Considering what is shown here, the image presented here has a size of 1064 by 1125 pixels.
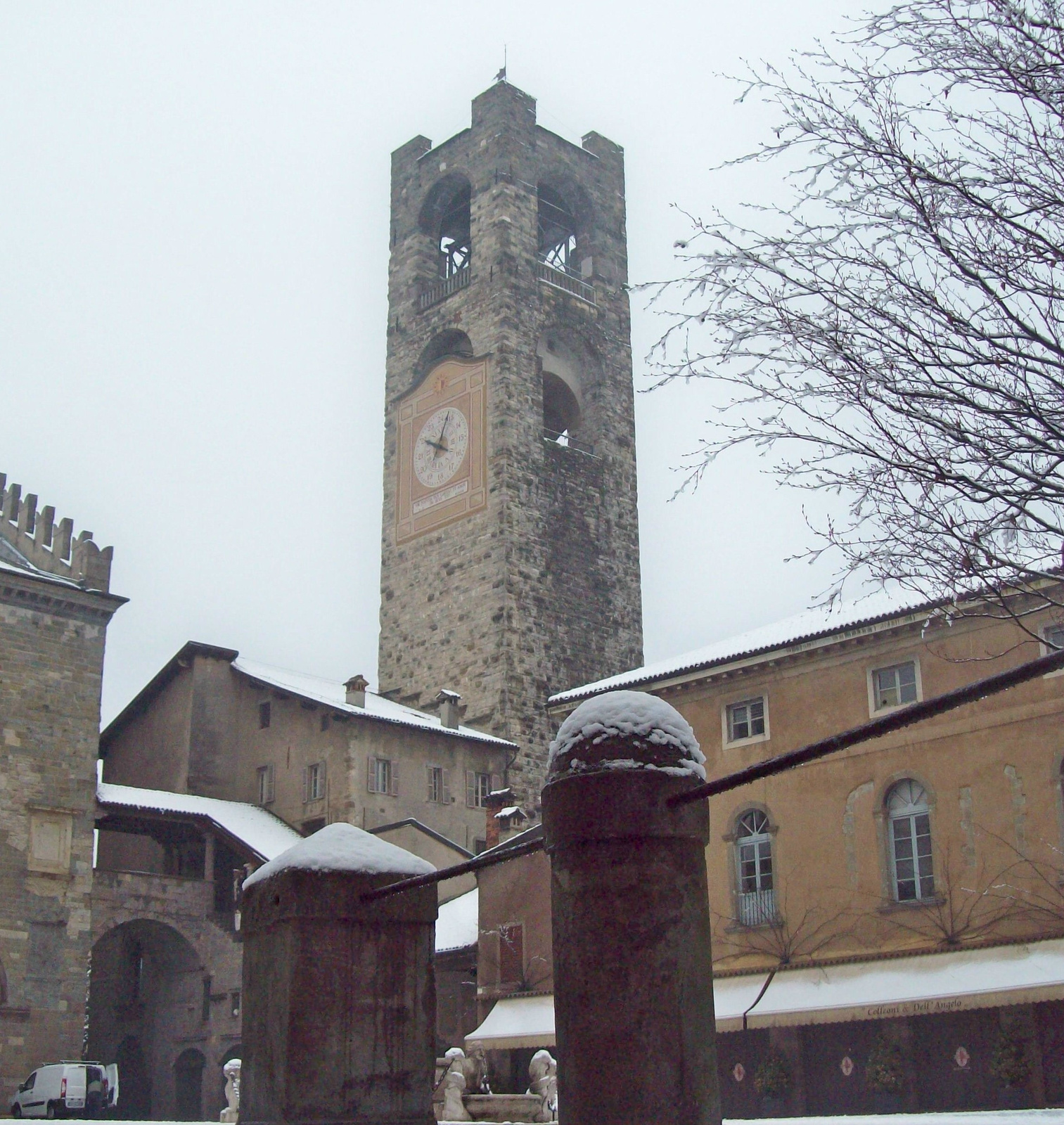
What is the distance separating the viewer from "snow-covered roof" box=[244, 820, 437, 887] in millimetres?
4844

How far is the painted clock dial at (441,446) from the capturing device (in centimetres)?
4359

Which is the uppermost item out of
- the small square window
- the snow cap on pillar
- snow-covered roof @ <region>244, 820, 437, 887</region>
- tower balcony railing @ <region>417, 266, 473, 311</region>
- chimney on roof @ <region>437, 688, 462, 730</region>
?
tower balcony railing @ <region>417, 266, 473, 311</region>

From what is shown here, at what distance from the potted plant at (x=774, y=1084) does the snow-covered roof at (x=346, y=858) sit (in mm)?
17931

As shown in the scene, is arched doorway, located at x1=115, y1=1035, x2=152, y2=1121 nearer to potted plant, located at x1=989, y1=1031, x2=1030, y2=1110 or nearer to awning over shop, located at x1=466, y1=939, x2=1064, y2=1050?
awning over shop, located at x1=466, y1=939, x2=1064, y2=1050

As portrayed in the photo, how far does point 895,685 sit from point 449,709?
58.1 ft

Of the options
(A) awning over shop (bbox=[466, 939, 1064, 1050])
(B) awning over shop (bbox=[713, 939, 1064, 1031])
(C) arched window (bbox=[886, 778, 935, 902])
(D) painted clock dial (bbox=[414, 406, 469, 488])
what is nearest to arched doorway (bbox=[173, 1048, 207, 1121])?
(A) awning over shop (bbox=[466, 939, 1064, 1050])

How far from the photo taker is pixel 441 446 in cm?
4431

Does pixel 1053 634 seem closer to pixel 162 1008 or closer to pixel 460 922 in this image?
pixel 460 922

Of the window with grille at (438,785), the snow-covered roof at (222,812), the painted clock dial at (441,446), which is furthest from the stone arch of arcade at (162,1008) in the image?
the painted clock dial at (441,446)

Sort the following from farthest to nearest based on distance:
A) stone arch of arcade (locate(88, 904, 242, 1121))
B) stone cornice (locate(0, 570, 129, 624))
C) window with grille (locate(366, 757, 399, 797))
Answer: window with grille (locate(366, 757, 399, 797)) → stone cornice (locate(0, 570, 129, 624)) → stone arch of arcade (locate(88, 904, 242, 1121))

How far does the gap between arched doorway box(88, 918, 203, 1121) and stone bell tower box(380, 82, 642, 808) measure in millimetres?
9928

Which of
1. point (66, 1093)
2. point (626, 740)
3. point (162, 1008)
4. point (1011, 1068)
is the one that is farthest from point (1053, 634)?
point (162, 1008)

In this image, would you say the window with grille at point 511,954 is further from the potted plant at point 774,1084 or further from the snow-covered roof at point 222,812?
the snow-covered roof at point 222,812

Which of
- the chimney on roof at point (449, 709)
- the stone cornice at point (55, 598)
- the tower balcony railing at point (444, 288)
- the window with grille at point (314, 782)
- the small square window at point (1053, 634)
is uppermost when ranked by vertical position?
the tower balcony railing at point (444, 288)
